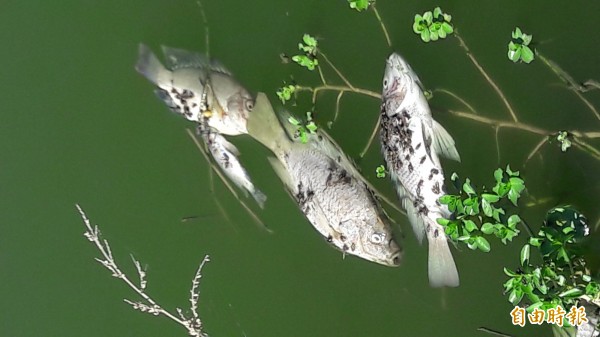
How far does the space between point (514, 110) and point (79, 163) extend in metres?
1.16

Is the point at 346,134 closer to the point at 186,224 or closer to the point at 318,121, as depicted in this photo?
the point at 318,121

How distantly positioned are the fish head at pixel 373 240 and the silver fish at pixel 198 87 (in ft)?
1.28

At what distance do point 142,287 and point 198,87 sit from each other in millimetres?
578

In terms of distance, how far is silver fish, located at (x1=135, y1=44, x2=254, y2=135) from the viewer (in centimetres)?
160

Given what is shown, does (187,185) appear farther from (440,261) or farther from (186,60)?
(440,261)

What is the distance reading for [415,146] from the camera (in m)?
1.39

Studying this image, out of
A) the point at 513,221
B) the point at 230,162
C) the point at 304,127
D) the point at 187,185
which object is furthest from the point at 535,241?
the point at 187,185

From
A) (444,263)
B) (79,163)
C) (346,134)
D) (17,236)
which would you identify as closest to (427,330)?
(444,263)

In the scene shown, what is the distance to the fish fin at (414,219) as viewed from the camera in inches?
57.8

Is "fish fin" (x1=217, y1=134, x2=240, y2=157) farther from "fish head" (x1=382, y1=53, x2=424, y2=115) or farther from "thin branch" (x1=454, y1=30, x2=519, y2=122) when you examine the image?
"thin branch" (x1=454, y1=30, x2=519, y2=122)

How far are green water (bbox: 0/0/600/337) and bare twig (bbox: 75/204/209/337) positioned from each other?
2cm

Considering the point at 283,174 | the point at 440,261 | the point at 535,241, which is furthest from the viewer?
the point at 283,174

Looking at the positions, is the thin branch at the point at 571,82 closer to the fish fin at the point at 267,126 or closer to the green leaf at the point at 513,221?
the green leaf at the point at 513,221

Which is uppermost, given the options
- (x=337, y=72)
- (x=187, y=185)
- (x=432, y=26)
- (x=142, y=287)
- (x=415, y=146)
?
(x=432, y=26)
